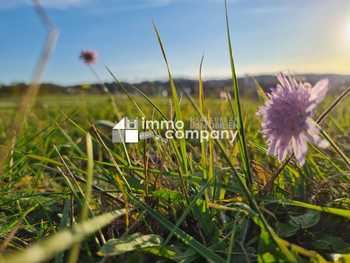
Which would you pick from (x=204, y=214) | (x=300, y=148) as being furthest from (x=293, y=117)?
(x=204, y=214)

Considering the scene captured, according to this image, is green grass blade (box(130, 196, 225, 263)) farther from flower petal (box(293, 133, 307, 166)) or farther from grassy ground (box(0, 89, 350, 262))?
flower petal (box(293, 133, 307, 166))

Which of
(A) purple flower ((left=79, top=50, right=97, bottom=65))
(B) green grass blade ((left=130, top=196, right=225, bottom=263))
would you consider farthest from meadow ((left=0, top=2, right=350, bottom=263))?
(A) purple flower ((left=79, top=50, right=97, bottom=65))

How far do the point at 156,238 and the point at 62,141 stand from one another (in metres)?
1.38

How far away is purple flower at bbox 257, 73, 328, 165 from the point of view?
642mm

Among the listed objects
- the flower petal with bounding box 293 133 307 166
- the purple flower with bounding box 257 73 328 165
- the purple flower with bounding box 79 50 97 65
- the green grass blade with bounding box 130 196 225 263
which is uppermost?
the purple flower with bounding box 79 50 97 65

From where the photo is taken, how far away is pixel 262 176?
34.2 inches

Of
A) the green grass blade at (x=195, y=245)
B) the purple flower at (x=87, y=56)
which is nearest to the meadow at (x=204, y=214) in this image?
the green grass blade at (x=195, y=245)

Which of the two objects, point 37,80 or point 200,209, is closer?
point 37,80

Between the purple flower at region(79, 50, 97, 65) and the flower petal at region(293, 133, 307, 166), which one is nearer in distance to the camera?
the flower petal at region(293, 133, 307, 166)

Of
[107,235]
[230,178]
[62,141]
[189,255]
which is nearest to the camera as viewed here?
[189,255]

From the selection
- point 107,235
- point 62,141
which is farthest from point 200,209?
point 62,141

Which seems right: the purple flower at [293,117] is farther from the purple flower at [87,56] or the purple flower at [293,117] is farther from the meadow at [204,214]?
the purple flower at [87,56]

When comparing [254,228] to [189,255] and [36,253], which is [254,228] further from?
[36,253]

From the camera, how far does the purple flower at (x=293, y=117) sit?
0.64 meters
